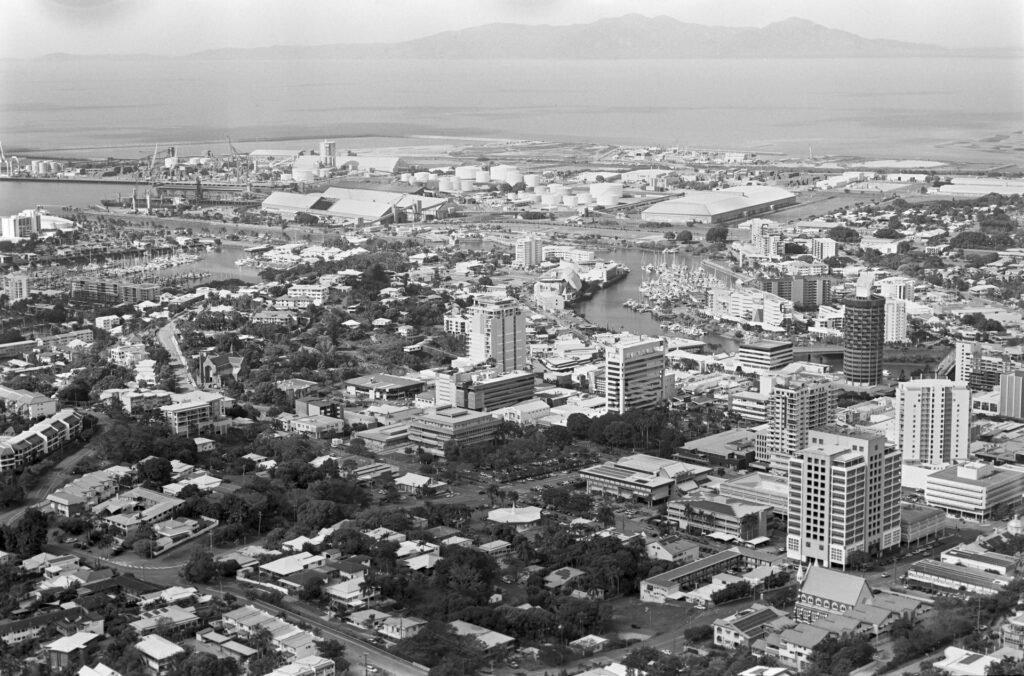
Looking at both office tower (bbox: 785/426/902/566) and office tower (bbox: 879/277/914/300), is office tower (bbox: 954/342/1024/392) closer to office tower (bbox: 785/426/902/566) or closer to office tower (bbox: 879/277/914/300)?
office tower (bbox: 879/277/914/300)

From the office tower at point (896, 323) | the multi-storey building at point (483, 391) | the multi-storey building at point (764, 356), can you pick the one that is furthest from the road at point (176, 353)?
the office tower at point (896, 323)

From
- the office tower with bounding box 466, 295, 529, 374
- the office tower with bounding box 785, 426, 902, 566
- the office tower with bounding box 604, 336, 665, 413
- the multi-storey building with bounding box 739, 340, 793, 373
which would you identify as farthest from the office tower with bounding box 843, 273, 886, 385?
the office tower with bounding box 785, 426, 902, 566

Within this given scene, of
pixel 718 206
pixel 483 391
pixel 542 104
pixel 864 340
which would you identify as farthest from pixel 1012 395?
pixel 542 104

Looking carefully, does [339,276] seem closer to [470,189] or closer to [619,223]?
[619,223]

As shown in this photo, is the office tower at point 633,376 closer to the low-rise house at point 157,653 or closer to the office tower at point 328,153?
the low-rise house at point 157,653

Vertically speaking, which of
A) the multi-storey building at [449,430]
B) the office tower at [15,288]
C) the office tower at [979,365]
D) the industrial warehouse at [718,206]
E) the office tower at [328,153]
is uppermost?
the office tower at [328,153]

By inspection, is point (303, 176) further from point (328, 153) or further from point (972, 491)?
point (972, 491)
